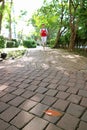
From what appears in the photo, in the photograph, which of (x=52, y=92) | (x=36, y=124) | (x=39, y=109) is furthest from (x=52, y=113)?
(x=52, y=92)

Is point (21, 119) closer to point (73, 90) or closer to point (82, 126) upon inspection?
point (82, 126)

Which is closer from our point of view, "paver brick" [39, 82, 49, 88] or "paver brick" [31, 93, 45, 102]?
"paver brick" [31, 93, 45, 102]

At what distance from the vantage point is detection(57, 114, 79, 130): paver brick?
228 cm

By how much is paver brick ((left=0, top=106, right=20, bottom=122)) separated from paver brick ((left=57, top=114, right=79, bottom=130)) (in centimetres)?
67

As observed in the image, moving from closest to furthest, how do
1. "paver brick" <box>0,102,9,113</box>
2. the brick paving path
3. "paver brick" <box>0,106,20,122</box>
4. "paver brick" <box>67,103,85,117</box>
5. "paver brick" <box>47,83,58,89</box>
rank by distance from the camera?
the brick paving path < "paver brick" <box>0,106,20,122</box> < "paver brick" <box>67,103,85,117</box> < "paver brick" <box>0,102,9,113</box> < "paver brick" <box>47,83,58,89</box>

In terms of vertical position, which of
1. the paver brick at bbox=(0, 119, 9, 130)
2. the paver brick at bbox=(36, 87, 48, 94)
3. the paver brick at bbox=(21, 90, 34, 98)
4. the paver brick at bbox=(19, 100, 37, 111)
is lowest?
the paver brick at bbox=(0, 119, 9, 130)

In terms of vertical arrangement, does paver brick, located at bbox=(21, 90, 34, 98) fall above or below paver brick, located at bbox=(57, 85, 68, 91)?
below

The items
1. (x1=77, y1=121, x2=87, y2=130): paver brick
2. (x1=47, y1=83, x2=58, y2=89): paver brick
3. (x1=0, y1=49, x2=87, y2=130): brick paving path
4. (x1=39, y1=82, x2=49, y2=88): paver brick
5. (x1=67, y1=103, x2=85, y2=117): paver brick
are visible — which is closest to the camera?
(x1=77, y1=121, x2=87, y2=130): paver brick

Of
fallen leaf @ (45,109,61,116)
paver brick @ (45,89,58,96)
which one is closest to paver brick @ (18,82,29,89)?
paver brick @ (45,89,58,96)

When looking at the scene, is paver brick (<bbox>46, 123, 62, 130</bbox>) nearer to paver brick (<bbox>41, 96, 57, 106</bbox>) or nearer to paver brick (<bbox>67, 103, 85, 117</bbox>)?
paver brick (<bbox>67, 103, 85, 117</bbox>)

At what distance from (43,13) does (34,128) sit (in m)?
15.2

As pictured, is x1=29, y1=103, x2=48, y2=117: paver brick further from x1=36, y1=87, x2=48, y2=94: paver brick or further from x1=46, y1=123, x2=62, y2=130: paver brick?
x1=36, y1=87, x2=48, y2=94: paver brick

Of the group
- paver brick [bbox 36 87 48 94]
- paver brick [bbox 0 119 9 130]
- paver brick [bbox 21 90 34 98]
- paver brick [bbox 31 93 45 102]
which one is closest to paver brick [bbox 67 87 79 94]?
paver brick [bbox 36 87 48 94]

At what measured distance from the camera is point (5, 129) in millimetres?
2248
